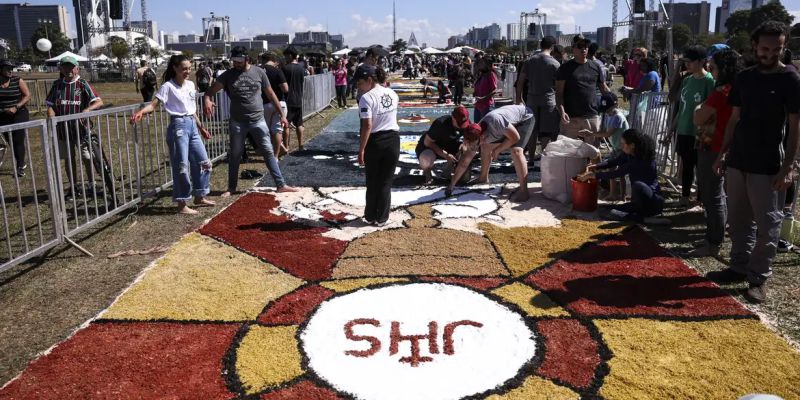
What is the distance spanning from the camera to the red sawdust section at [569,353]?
339 cm

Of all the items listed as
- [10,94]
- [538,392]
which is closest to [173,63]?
[10,94]

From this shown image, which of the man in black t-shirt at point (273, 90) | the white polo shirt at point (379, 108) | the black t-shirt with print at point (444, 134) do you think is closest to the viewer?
the white polo shirt at point (379, 108)

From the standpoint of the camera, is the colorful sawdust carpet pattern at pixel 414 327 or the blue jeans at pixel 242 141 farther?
the blue jeans at pixel 242 141

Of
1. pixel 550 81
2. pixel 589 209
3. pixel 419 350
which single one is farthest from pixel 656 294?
pixel 550 81

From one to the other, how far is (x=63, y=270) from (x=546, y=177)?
533 centimetres

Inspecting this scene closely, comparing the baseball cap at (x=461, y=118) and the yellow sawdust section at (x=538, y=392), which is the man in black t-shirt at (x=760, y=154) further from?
the baseball cap at (x=461, y=118)

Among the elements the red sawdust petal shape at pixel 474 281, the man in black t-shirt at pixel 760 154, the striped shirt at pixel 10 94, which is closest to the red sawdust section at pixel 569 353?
the red sawdust petal shape at pixel 474 281

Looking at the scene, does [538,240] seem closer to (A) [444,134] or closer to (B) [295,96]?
(A) [444,134]

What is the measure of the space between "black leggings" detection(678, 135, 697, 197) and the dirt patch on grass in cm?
544

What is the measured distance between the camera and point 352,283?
190 inches

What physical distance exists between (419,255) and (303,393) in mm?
2437

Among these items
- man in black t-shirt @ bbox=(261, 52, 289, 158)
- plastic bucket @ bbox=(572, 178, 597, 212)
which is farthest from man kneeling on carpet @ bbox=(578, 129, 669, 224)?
man in black t-shirt @ bbox=(261, 52, 289, 158)

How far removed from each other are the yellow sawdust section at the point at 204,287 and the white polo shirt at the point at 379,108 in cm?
182

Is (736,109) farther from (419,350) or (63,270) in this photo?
(63,270)
